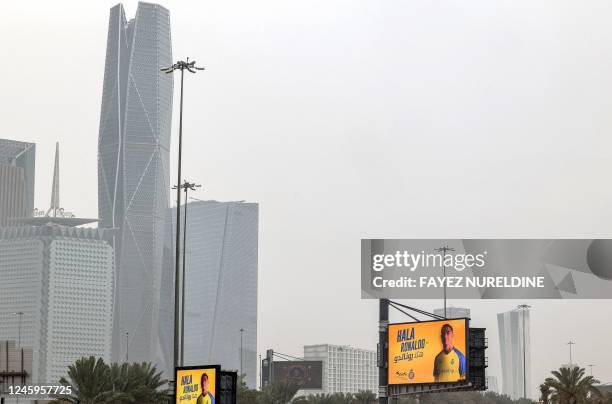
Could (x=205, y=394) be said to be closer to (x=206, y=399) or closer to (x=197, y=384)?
(x=206, y=399)

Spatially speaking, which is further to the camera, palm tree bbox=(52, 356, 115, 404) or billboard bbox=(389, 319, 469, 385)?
palm tree bbox=(52, 356, 115, 404)

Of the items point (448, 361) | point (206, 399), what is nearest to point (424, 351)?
point (448, 361)

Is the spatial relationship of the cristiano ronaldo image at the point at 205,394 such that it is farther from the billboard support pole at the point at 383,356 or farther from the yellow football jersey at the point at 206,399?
the billboard support pole at the point at 383,356

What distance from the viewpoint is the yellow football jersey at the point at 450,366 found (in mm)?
47906

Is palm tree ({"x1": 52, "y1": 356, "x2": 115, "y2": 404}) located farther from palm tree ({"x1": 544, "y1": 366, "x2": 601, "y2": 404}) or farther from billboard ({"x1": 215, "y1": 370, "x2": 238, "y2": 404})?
palm tree ({"x1": 544, "y1": 366, "x2": 601, "y2": 404})

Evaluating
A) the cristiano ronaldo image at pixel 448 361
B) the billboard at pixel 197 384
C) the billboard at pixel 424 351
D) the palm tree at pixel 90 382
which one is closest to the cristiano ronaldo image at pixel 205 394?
the billboard at pixel 197 384

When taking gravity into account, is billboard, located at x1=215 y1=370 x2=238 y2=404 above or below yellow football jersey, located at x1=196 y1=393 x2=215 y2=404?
above

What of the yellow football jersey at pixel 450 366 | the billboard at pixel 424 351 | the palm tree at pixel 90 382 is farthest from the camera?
the palm tree at pixel 90 382

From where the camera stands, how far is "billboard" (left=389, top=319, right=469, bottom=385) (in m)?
48.6

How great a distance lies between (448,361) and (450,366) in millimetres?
228

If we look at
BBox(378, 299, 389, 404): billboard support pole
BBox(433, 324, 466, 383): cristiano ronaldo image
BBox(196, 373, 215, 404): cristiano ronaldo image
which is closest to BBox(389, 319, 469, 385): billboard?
BBox(433, 324, 466, 383): cristiano ronaldo image

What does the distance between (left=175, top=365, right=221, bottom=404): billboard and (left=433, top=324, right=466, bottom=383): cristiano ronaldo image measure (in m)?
9.92

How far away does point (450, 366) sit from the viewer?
4856 centimetres

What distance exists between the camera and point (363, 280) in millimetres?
116000
